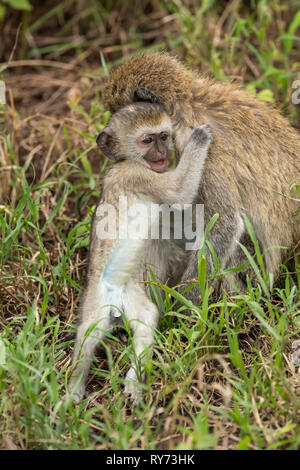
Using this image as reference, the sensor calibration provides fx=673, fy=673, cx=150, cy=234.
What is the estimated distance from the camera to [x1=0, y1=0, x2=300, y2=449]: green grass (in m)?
3.51

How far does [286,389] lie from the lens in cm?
354

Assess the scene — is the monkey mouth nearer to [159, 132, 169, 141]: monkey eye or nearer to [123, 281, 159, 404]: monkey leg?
[159, 132, 169, 141]: monkey eye

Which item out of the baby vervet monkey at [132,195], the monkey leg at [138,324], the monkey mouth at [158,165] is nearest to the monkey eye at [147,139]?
the baby vervet monkey at [132,195]

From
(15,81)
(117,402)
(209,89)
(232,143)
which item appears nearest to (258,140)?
(232,143)

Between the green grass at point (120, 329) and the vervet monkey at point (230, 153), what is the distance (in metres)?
0.25

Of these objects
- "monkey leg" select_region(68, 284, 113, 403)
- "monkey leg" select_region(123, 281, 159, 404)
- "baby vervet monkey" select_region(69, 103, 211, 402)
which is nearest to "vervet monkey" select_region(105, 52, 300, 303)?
"baby vervet monkey" select_region(69, 103, 211, 402)

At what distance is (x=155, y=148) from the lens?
458 centimetres

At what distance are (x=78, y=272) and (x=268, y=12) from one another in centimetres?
338

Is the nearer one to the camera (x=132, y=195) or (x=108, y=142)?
(x=132, y=195)

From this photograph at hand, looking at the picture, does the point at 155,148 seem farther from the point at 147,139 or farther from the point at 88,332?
the point at 88,332

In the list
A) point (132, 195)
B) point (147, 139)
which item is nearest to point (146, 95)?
point (147, 139)

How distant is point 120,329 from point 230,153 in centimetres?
141

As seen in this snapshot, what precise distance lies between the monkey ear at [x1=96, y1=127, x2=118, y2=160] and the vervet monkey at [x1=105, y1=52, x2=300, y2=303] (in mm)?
220
